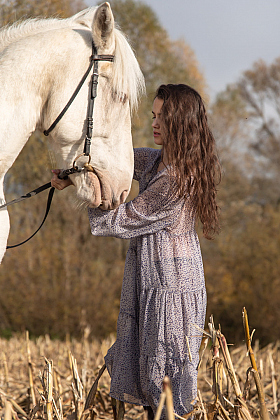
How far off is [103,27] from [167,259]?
0.96 metres

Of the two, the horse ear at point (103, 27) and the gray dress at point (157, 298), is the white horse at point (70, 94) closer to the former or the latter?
the horse ear at point (103, 27)

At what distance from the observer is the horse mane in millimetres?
1438

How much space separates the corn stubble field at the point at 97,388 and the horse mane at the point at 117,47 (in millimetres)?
965

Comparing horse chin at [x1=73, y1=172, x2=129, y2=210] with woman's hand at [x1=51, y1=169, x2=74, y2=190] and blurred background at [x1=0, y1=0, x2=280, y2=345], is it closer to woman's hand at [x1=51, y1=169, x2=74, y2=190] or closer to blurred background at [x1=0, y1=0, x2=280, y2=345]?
woman's hand at [x1=51, y1=169, x2=74, y2=190]

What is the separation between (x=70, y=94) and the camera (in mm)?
1401

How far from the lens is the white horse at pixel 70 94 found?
1367mm

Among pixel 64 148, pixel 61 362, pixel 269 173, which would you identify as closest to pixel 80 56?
pixel 64 148

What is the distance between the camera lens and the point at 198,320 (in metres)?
1.70

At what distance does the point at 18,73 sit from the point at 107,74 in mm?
324

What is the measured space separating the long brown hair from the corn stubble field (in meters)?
0.57

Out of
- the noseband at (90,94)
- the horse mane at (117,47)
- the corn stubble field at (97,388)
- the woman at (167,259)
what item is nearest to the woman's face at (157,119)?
the woman at (167,259)

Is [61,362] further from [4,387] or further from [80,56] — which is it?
[80,56]

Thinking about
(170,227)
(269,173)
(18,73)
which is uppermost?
(269,173)

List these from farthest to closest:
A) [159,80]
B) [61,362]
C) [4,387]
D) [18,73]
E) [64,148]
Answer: [159,80] → [61,362] → [4,387] → [64,148] → [18,73]
